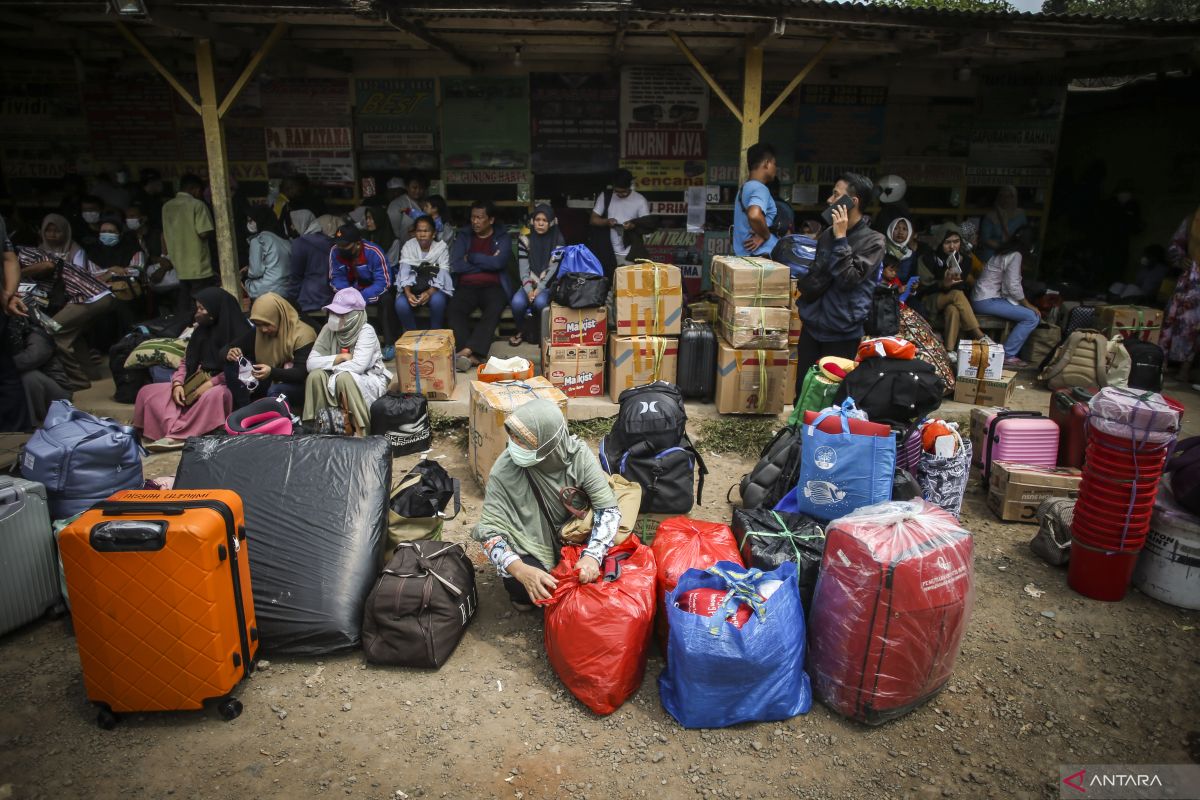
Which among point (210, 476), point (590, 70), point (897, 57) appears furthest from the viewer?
point (590, 70)

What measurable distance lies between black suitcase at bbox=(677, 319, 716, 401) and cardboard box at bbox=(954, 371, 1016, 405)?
2.31m

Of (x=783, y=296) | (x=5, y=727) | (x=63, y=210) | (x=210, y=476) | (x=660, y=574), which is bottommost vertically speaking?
(x=5, y=727)

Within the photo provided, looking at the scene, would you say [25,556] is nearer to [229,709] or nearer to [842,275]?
[229,709]

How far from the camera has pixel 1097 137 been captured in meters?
11.3

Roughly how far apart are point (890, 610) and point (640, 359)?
394cm

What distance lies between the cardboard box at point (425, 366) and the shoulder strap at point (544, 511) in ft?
9.80

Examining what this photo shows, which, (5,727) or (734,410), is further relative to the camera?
(734,410)

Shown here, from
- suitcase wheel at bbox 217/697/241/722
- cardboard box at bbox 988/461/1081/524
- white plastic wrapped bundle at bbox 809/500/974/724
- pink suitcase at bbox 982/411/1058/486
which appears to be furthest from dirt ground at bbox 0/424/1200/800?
pink suitcase at bbox 982/411/1058/486

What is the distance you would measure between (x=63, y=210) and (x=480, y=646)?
8.32 meters

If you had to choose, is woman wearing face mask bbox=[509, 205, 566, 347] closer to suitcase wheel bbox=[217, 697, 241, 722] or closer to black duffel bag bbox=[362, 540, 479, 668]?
black duffel bag bbox=[362, 540, 479, 668]

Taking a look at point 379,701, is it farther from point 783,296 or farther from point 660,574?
point 783,296

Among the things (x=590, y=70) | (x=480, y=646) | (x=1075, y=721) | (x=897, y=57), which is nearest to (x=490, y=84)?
(x=590, y=70)

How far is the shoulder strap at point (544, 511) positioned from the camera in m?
3.81

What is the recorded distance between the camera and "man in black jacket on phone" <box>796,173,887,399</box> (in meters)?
5.45
